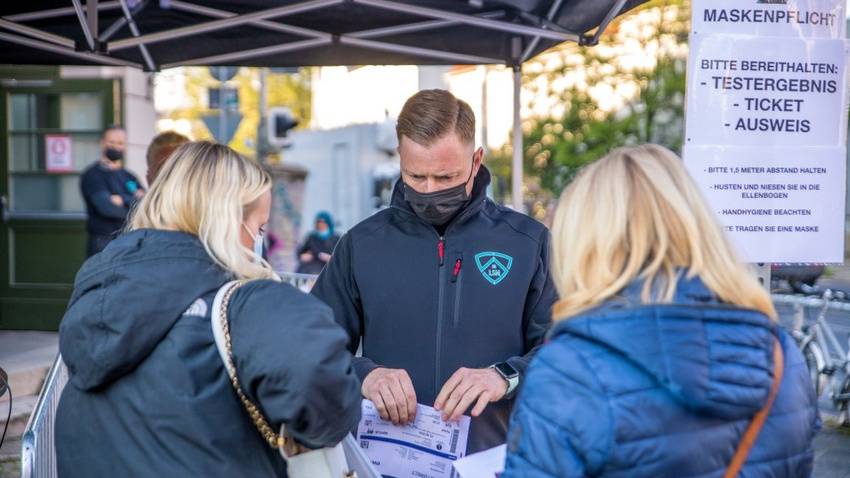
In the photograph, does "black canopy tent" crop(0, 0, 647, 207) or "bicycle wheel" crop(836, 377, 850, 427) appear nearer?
"black canopy tent" crop(0, 0, 647, 207)

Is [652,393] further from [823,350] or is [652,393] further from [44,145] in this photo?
[44,145]

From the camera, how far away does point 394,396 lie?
7.72ft

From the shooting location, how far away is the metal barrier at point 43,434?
2.52m

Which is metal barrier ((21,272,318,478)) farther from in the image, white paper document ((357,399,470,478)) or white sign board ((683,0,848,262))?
white sign board ((683,0,848,262))

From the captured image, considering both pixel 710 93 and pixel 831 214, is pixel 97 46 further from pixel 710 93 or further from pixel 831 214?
pixel 831 214

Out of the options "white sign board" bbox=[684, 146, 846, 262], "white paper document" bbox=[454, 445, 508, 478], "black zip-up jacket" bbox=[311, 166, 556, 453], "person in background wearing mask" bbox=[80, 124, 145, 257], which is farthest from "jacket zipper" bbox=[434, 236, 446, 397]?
"person in background wearing mask" bbox=[80, 124, 145, 257]

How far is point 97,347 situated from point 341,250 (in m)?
1.06

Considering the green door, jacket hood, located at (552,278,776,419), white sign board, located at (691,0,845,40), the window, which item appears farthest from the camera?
the window

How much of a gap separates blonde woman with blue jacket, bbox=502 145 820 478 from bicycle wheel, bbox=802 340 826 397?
6.41m

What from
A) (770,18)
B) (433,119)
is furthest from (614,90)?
(433,119)

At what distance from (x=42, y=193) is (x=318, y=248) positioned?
335 centimetres

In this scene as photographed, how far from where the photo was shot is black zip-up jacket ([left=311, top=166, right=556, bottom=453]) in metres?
2.54

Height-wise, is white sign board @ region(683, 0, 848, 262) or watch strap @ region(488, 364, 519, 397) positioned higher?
white sign board @ region(683, 0, 848, 262)

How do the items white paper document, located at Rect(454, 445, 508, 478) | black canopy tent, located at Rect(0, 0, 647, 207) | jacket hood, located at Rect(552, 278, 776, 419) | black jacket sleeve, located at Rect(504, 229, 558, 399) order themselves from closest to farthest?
jacket hood, located at Rect(552, 278, 776, 419)
white paper document, located at Rect(454, 445, 508, 478)
black jacket sleeve, located at Rect(504, 229, 558, 399)
black canopy tent, located at Rect(0, 0, 647, 207)
